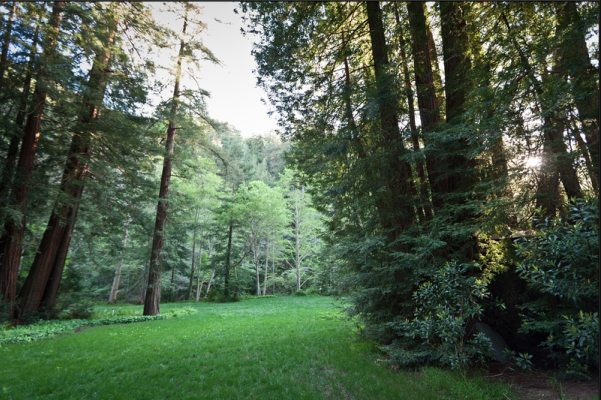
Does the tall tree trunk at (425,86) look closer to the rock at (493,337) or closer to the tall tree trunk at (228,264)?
the rock at (493,337)

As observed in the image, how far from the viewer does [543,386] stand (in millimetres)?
3428

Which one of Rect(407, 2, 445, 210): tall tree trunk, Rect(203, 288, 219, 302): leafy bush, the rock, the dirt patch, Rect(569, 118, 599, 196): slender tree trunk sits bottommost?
Rect(203, 288, 219, 302): leafy bush

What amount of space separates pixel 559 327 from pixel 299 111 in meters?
6.50

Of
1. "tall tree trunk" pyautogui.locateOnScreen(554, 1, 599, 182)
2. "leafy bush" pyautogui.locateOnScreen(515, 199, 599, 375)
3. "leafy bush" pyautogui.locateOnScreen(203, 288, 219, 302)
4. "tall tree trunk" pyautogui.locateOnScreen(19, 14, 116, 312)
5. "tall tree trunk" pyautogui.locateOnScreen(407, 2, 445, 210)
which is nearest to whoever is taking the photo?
"leafy bush" pyautogui.locateOnScreen(515, 199, 599, 375)

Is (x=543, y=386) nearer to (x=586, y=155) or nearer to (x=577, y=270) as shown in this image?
(x=577, y=270)

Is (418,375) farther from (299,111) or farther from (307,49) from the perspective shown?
(307,49)

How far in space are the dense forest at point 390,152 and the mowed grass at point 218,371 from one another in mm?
509

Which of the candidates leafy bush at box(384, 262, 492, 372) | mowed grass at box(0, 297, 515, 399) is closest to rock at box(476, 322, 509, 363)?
leafy bush at box(384, 262, 492, 372)

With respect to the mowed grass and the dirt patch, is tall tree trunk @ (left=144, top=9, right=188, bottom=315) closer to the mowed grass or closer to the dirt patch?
the mowed grass

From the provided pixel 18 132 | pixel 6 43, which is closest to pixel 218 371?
pixel 18 132

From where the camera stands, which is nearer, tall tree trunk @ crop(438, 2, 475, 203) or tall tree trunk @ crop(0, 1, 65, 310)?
tall tree trunk @ crop(438, 2, 475, 203)

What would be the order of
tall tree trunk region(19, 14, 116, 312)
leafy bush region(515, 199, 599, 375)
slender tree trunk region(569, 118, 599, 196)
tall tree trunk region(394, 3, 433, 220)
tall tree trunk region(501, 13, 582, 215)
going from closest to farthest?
leafy bush region(515, 199, 599, 375) < slender tree trunk region(569, 118, 599, 196) < tall tree trunk region(501, 13, 582, 215) < tall tree trunk region(394, 3, 433, 220) < tall tree trunk region(19, 14, 116, 312)

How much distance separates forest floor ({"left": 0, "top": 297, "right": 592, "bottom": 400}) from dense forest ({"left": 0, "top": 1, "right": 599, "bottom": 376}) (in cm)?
49

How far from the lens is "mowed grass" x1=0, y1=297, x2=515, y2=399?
3.57 meters
